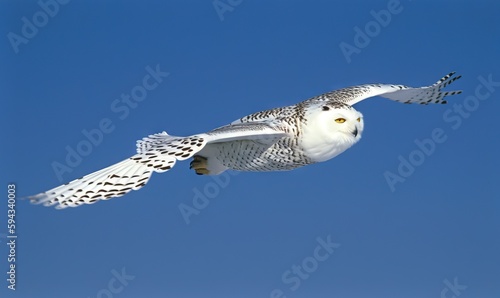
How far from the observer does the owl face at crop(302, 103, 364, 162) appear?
7121mm

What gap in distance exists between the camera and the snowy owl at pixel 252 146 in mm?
5961

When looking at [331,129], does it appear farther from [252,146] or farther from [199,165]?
[199,165]

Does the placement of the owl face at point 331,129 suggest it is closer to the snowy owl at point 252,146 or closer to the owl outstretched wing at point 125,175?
the snowy owl at point 252,146

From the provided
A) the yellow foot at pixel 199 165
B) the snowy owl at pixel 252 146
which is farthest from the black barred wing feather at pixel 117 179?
the yellow foot at pixel 199 165

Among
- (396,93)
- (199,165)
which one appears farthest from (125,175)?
(396,93)

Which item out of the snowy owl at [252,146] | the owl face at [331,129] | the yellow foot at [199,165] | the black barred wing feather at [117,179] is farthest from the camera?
the yellow foot at [199,165]

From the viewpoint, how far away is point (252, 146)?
24.1ft

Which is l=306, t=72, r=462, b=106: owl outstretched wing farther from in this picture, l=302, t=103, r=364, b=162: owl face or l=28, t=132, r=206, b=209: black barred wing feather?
l=28, t=132, r=206, b=209: black barred wing feather

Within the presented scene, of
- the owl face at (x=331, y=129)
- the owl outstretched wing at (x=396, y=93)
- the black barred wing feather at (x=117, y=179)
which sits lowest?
the black barred wing feather at (x=117, y=179)

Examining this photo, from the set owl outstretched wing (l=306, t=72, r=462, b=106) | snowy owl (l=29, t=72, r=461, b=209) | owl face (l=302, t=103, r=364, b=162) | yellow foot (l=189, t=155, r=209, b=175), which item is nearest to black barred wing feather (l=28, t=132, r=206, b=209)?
snowy owl (l=29, t=72, r=461, b=209)

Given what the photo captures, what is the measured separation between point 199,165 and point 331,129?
173 centimetres

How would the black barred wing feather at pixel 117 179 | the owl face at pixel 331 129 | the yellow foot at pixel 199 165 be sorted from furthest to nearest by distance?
1. the yellow foot at pixel 199 165
2. the owl face at pixel 331 129
3. the black barred wing feather at pixel 117 179

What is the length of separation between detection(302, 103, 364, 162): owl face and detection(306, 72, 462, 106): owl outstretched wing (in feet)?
2.25

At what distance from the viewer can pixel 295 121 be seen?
7.34m
